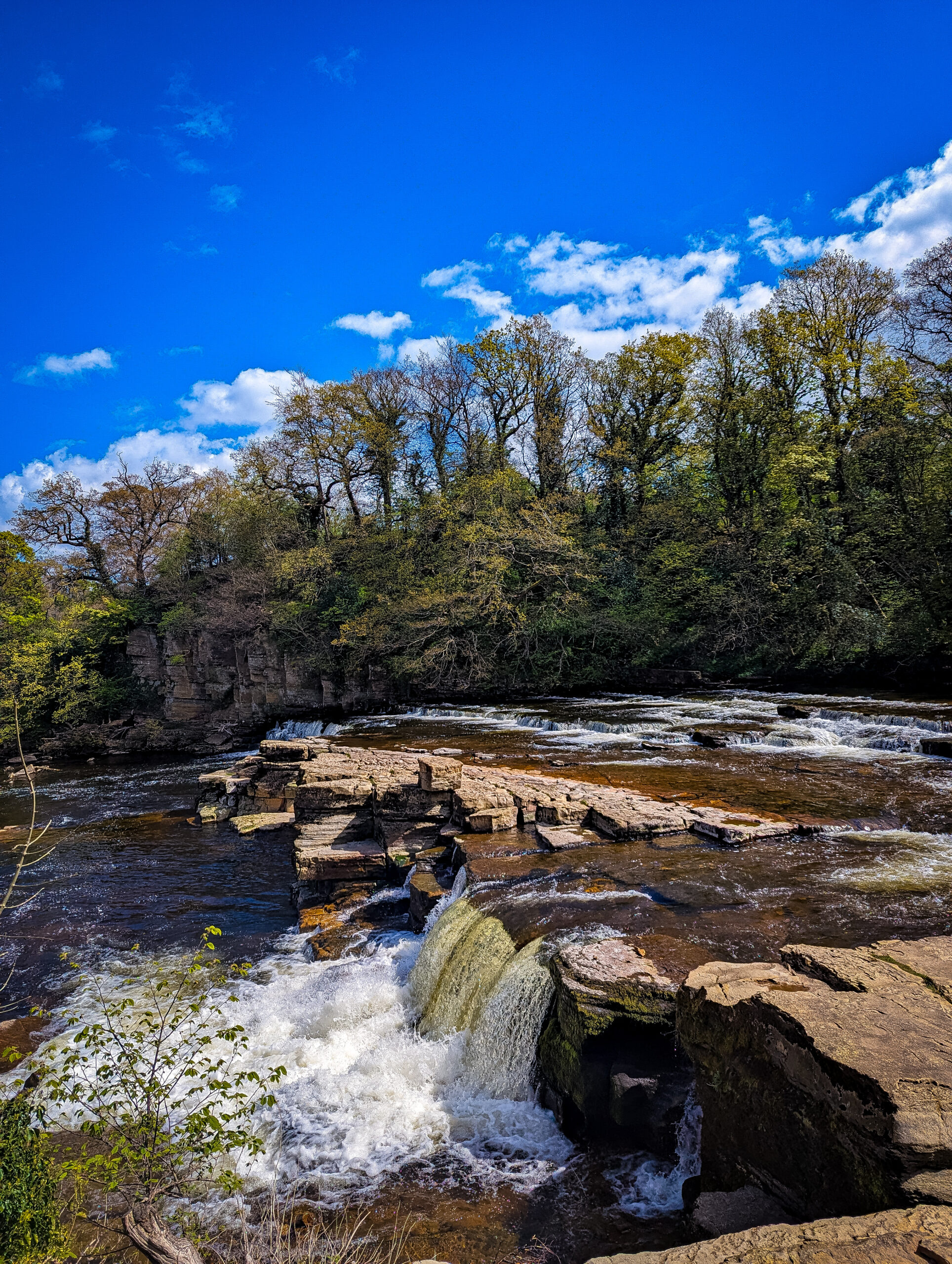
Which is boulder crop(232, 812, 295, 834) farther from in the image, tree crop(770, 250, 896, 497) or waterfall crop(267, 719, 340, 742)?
tree crop(770, 250, 896, 497)

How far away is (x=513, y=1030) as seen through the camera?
482 centimetres

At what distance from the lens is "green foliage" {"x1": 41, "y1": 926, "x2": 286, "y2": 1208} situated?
330 cm

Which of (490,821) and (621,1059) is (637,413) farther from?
(621,1059)

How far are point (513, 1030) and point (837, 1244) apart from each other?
3.20 meters

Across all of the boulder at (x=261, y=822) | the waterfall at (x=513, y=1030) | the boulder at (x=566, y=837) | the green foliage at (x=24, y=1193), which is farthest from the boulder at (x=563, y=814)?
the boulder at (x=261, y=822)

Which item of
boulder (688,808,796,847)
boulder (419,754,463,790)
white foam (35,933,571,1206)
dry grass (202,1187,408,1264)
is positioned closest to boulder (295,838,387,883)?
boulder (419,754,463,790)

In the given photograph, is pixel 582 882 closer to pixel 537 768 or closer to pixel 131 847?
pixel 537 768

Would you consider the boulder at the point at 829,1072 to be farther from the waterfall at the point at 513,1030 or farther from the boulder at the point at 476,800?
the boulder at the point at 476,800

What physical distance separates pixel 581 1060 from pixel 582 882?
6.85 feet

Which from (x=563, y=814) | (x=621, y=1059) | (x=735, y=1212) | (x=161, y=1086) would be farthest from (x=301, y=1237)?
(x=563, y=814)

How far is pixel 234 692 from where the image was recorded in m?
26.1

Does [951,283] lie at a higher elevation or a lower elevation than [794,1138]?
higher

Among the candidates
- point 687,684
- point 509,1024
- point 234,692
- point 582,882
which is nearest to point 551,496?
point 687,684

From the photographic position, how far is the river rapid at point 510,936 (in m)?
3.91
